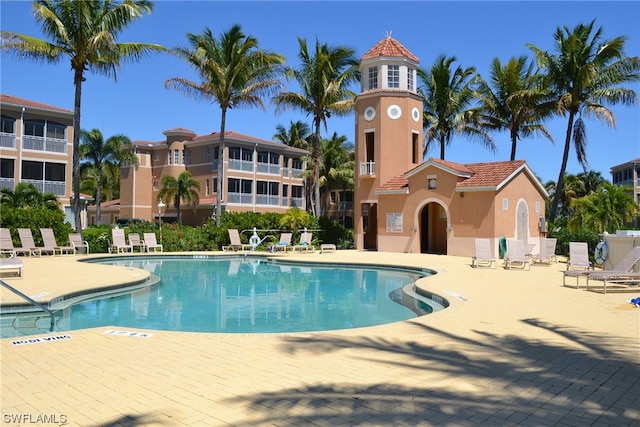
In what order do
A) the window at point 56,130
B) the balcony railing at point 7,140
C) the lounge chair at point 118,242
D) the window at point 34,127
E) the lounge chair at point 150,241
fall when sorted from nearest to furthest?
the lounge chair at point 118,242 < the lounge chair at point 150,241 < the balcony railing at point 7,140 < the window at point 34,127 < the window at point 56,130

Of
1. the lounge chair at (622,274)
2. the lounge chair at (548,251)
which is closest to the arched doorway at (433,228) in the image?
the lounge chair at (548,251)

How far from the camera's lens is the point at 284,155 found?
158 ft

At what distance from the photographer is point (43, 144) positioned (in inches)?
1364

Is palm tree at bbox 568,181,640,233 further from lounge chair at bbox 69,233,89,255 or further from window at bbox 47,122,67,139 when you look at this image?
window at bbox 47,122,67,139

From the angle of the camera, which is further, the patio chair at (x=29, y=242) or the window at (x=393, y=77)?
the window at (x=393, y=77)

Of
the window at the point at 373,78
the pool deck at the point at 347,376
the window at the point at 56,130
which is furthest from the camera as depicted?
the window at the point at 56,130

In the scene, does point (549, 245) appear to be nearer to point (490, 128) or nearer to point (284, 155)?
point (490, 128)

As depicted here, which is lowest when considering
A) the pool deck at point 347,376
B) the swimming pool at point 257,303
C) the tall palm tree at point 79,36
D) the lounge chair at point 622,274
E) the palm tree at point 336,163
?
the swimming pool at point 257,303

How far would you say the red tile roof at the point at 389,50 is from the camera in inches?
1104

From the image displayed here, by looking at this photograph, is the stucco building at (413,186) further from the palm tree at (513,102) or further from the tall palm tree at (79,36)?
the tall palm tree at (79,36)

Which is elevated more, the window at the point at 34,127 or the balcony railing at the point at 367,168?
the window at the point at 34,127

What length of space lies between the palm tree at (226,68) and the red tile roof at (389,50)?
5.17 metres

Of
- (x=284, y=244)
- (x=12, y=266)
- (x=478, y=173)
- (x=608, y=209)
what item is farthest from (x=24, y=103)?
(x=608, y=209)

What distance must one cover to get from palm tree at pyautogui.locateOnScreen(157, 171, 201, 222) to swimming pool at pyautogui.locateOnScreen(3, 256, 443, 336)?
23.1 metres
